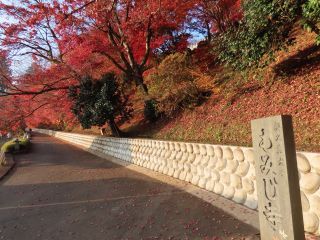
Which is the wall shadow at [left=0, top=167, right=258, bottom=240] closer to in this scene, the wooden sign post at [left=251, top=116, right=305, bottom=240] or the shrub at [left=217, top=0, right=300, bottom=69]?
the wooden sign post at [left=251, top=116, right=305, bottom=240]

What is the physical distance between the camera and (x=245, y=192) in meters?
6.42

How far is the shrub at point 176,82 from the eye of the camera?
46.4 feet

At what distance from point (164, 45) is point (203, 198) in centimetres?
1626

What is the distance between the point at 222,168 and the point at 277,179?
3.53 metres

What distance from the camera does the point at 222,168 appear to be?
728 cm

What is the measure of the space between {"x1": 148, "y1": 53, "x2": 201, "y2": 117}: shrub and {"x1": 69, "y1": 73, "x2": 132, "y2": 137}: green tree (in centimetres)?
302

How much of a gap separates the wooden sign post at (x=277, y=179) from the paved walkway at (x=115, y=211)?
3.75 feet

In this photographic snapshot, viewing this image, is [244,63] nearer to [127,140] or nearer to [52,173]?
[127,140]

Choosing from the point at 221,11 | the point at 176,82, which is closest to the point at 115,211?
the point at 176,82

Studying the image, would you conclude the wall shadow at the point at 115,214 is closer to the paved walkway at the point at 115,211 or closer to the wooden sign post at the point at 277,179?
the paved walkway at the point at 115,211

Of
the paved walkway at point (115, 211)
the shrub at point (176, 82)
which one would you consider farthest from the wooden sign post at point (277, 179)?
the shrub at point (176, 82)

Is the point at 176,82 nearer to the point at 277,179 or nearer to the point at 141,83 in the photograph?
the point at 141,83

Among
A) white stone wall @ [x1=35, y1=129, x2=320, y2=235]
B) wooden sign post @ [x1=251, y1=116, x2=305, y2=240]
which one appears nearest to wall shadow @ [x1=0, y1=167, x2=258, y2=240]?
white stone wall @ [x1=35, y1=129, x2=320, y2=235]

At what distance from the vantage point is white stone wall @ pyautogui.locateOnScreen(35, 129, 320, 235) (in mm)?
4660
